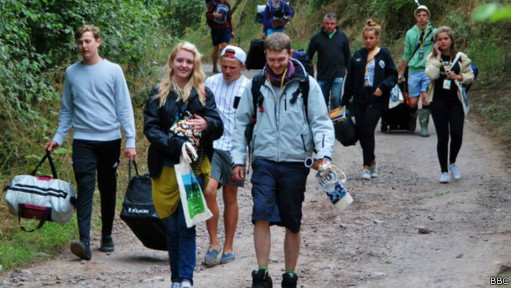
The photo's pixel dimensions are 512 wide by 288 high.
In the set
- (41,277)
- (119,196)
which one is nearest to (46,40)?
(119,196)

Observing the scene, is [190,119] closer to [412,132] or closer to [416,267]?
[416,267]

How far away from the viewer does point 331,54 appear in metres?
13.0

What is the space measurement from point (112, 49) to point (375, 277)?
644 centimetres

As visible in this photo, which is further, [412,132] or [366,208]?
[412,132]

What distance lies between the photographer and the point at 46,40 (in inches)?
444

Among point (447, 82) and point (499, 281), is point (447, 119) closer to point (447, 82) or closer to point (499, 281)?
point (447, 82)

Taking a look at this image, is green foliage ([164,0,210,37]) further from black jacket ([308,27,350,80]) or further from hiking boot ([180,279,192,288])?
hiking boot ([180,279,192,288])

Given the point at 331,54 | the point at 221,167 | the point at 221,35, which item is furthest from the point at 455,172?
the point at 221,35

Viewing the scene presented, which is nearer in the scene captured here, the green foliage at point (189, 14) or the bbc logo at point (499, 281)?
the bbc logo at point (499, 281)

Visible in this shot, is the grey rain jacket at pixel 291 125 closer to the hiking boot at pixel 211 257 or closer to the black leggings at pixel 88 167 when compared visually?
the hiking boot at pixel 211 257

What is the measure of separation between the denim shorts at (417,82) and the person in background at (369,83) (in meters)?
2.61

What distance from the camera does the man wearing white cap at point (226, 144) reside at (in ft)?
23.1

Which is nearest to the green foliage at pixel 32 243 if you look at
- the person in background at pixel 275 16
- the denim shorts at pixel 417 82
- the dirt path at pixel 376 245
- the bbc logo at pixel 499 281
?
the dirt path at pixel 376 245

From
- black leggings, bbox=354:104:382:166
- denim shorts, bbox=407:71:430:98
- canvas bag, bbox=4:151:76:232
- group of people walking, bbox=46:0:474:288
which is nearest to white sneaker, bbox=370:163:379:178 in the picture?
black leggings, bbox=354:104:382:166
